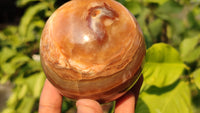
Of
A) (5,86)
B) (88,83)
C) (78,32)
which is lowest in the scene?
(5,86)

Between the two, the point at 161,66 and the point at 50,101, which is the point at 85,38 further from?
the point at 161,66

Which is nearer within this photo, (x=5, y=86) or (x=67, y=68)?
(x=67, y=68)

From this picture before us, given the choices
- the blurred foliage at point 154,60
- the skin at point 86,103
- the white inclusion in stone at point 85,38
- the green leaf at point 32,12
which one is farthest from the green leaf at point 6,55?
the white inclusion in stone at point 85,38

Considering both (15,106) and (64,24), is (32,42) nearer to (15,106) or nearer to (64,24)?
(15,106)

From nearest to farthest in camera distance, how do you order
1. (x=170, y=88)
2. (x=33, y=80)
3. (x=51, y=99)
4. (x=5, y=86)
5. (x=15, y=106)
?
(x=51, y=99)
(x=170, y=88)
(x=33, y=80)
(x=15, y=106)
(x=5, y=86)

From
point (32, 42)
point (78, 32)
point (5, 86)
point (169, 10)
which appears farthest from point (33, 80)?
point (5, 86)
